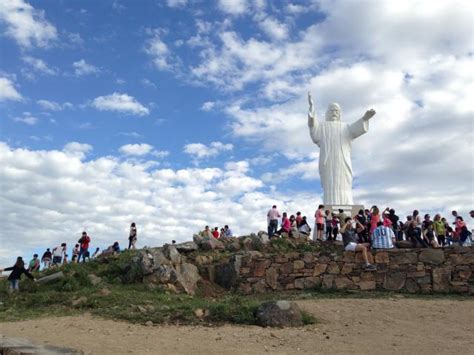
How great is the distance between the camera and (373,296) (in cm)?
1194

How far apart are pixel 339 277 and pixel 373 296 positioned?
4.28ft

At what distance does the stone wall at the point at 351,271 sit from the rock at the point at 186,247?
1.43m

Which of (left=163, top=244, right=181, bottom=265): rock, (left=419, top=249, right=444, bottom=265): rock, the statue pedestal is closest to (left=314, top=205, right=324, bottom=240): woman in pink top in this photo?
the statue pedestal

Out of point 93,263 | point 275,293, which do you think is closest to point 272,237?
point 275,293

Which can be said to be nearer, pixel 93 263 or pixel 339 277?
pixel 339 277

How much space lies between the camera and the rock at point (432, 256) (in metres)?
12.8

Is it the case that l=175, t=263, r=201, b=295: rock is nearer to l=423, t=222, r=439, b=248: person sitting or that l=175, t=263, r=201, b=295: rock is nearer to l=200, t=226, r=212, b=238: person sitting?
l=200, t=226, r=212, b=238: person sitting

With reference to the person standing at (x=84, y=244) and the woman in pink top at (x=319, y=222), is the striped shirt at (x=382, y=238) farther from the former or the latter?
the person standing at (x=84, y=244)

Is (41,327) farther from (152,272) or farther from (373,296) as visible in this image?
(373,296)

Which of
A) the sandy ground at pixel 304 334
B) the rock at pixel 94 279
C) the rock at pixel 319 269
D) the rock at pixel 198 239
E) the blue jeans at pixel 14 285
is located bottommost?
the sandy ground at pixel 304 334

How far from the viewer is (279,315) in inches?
353

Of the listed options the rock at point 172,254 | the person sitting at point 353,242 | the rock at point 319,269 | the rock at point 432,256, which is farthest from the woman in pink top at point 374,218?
the rock at point 172,254

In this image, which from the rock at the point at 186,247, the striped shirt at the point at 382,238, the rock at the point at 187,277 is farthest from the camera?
the rock at the point at 186,247

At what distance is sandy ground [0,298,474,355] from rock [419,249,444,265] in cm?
234
